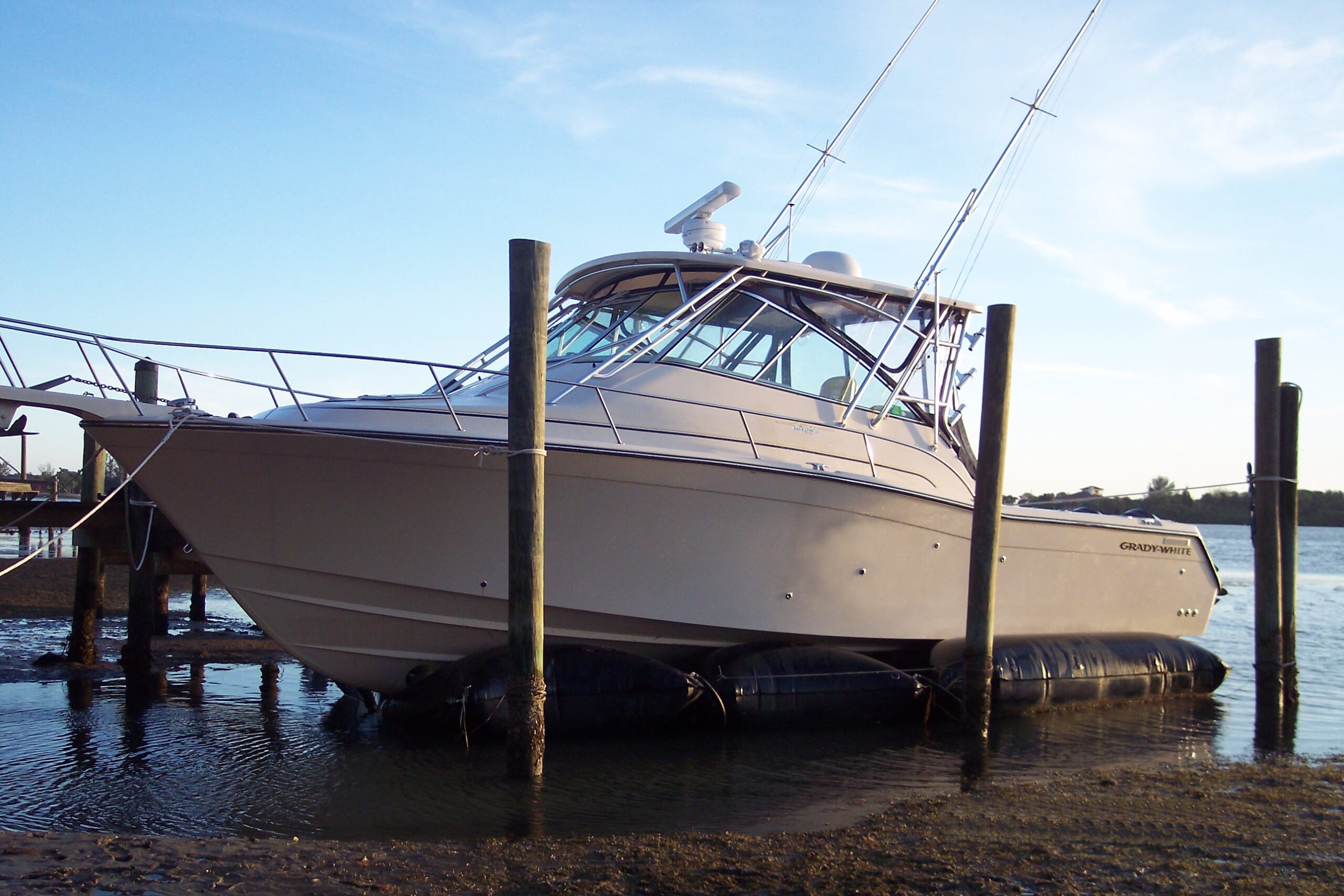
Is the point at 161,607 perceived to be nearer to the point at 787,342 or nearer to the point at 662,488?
the point at 662,488

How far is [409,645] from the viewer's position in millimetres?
7871

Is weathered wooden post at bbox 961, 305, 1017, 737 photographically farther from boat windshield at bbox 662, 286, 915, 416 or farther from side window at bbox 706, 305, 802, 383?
side window at bbox 706, 305, 802, 383

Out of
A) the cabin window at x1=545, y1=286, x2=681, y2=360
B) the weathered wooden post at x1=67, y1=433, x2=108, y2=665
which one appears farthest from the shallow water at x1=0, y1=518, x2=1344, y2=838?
the cabin window at x1=545, y1=286, x2=681, y2=360

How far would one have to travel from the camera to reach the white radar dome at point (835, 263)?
1012 centimetres

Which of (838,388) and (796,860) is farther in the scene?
(838,388)

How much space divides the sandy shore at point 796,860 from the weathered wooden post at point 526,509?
42.3 inches

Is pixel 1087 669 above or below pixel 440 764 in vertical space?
above

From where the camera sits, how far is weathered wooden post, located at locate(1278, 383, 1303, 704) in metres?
10.4

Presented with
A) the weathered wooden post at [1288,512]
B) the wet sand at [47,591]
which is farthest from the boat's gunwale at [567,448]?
the wet sand at [47,591]

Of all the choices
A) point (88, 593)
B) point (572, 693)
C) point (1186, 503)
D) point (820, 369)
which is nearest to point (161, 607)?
point (88, 593)

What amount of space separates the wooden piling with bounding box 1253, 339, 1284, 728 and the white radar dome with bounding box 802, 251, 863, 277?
381cm

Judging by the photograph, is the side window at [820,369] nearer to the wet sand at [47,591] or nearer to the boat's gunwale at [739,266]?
the boat's gunwale at [739,266]

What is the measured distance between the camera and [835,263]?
10203mm

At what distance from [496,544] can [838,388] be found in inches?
137
